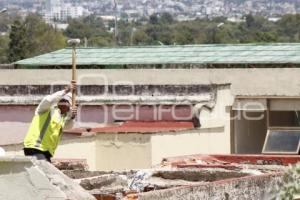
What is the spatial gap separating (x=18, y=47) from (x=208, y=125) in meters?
52.2

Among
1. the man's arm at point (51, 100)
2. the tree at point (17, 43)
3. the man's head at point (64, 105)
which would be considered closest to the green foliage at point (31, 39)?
the tree at point (17, 43)

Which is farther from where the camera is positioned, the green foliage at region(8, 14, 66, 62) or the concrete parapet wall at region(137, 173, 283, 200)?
the green foliage at region(8, 14, 66, 62)

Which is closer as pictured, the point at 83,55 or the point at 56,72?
the point at 56,72

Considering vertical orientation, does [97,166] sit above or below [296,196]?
below

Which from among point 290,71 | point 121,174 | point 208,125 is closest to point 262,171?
point 121,174

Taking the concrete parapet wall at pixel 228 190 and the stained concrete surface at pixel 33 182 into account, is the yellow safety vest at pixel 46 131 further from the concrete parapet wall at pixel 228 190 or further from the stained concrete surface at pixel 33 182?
the stained concrete surface at pixel 33 182

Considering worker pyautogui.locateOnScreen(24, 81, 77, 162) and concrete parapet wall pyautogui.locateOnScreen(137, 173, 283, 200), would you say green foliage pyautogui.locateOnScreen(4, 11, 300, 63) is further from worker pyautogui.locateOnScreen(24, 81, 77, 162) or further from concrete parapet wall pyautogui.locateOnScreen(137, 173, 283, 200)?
concrete parapet wall pyautogui.locateOnScreen(137, 173, 283, 200)

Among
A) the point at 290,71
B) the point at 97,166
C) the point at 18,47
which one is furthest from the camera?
the point at 18,47

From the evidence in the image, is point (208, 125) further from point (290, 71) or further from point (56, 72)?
point (56, 72)

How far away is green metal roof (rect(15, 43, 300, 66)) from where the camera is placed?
3300 centimetres

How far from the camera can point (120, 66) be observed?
33.7 meters

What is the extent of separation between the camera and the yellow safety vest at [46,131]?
1402cm

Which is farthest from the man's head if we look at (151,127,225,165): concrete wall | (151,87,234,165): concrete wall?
(151,87,234,165): concrete wall

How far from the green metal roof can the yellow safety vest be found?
18303 mm
